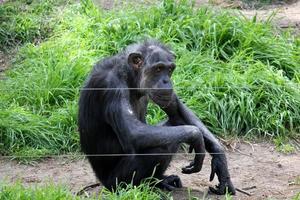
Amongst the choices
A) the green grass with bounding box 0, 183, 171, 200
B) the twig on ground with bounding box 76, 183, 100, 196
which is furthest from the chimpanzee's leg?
the twig on ground with bounding box 76, 183, 100, 196

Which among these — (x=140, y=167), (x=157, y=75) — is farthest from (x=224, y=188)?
(x=157, y=75)

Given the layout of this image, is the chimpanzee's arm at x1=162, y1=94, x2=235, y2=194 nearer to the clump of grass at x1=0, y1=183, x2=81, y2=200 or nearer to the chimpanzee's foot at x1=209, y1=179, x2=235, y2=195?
the chimpanzee's foot at x1=209, y1=179, x2=235, y2=195

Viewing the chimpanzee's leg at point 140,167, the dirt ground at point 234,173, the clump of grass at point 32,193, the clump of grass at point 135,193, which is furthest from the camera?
the dirt ground at point 234,173

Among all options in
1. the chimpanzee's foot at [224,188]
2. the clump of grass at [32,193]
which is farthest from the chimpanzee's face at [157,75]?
the clump of grass at [32,193]

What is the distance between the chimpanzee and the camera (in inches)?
238

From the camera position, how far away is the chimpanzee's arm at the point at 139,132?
6004mm

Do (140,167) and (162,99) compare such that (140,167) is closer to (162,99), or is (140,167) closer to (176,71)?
(162,99)

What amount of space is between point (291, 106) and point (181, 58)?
1.25 meters

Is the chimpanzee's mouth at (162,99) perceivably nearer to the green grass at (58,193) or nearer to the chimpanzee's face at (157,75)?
the chimpanzee's face at (157,75)

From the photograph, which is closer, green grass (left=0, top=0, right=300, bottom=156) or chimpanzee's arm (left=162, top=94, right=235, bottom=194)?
chimpanzee's arm (left=162, top=94, right=235, bottom=194)

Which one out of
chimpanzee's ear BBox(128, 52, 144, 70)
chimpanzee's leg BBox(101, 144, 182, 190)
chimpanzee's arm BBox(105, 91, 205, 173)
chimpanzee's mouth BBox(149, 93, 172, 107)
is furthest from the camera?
chimpanzee's ear BBox(128, 52, 144, 70)

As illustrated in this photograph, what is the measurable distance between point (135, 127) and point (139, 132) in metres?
0.05

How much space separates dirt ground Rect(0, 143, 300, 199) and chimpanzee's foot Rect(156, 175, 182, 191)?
0.06m

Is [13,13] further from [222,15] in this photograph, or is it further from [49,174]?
[49,174]
